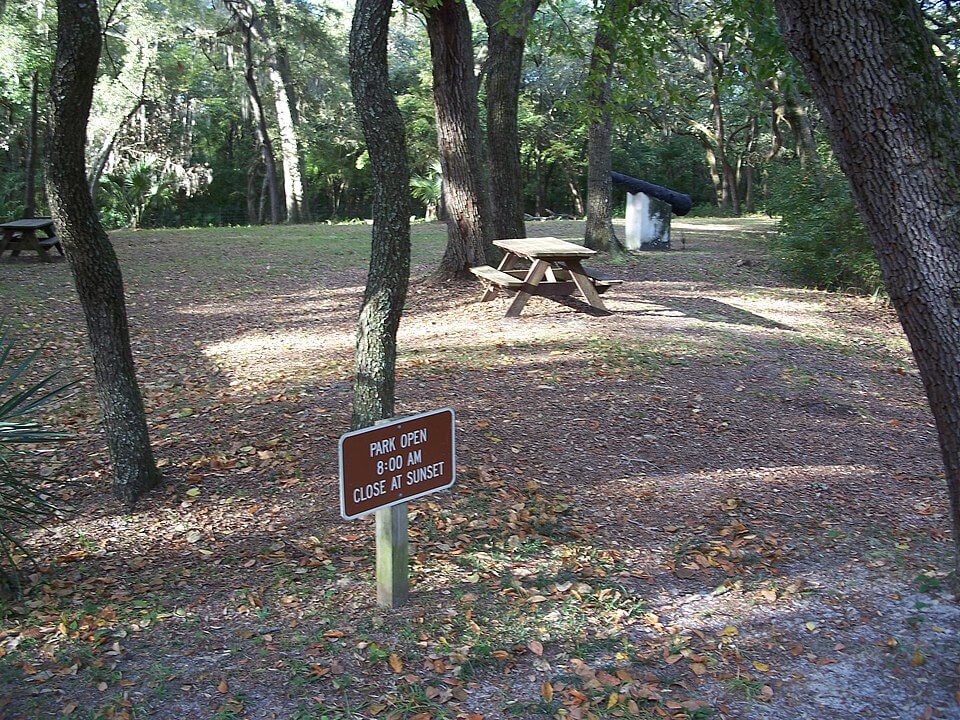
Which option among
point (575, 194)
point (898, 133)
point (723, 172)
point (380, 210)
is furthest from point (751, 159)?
point (898, 133)

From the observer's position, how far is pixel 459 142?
11.3 meters

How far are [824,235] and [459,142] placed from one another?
6.33 metres

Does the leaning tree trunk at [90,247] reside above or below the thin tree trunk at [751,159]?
below

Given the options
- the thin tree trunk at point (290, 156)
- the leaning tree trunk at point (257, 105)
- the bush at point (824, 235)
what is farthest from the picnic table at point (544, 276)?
the leaning tree trunk at point (257, 105)

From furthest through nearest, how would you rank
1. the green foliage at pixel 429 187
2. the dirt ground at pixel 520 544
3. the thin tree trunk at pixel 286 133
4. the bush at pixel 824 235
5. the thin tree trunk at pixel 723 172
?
the thin tree trunk at pixel 723 172
the green foliage at pixel 429 187
the thin tree trunk at pixel 286 133
the bush at pixel 824 235
the dirt ground at pixel 520 544

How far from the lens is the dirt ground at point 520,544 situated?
3.87 meters

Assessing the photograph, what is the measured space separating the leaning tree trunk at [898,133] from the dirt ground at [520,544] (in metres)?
1.62

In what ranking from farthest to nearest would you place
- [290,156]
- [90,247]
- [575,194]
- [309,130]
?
1. [575,194]
2. [309,130]
3. [290,156]
4. [90,247]

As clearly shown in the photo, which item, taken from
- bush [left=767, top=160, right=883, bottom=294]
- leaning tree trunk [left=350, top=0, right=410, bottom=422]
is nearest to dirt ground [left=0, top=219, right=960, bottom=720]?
leaning tree trunk [left=350, top=0, right=410, bottom=422]

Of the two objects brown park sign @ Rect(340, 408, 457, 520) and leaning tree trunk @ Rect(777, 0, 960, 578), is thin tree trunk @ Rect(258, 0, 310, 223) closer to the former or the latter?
brown park sign @ Rect(340, 408, 457, 520)

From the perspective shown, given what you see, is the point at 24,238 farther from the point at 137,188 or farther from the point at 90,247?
the point at 137,188

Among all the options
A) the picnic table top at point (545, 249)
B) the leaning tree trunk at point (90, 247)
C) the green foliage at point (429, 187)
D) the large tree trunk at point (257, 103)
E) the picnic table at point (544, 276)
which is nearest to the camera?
the leaning tree trunk at point (90, 247)

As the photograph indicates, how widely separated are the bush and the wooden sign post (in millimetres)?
→ 10569

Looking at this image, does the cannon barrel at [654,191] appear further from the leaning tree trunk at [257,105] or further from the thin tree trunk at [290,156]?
the leaning tree trunk at [257,105]
